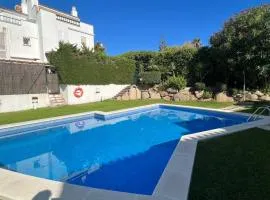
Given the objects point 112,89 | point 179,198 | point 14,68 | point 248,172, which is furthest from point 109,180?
point 112,89

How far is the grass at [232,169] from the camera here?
4.09 meters

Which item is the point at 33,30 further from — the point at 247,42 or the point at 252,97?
the point at 252,97

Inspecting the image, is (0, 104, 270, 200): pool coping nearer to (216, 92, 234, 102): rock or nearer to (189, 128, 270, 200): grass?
(189, 128, 270, 200): grass

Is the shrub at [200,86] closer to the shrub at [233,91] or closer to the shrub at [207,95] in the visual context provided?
the shrub at [207,95]

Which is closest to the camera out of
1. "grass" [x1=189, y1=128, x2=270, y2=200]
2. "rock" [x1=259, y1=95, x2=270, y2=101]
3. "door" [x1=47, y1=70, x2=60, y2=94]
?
"grass" [x1=189, y1=128, x2=270, y2=200]

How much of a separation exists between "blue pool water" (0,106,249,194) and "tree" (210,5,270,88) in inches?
239

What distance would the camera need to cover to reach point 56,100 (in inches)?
747

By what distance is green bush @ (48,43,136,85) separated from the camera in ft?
62.4

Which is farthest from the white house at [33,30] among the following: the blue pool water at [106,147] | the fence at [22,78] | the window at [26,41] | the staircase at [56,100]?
the blue pool water at [106,147]

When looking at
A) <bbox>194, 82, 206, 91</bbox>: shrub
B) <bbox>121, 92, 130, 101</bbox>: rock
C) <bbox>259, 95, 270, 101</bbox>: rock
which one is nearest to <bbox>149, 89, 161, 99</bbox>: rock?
<bbox>121, 92, 130, 101</bbox>: rock

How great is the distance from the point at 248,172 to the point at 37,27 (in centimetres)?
2180

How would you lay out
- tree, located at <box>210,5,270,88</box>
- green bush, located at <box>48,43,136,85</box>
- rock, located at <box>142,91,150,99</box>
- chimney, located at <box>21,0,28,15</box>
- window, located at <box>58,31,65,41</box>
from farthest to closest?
1. rock, located at <box>142,91,150,99</box>
2. window, located at <box>58,31,65,41</box>
3. chimney, located at <box>21,0,28,15</box>
4. green bush, located at <box>48,43,136,85</box>
5. tree, located at <box>210,5,270,88</box>

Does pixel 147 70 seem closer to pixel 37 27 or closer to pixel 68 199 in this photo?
pixel 37 27

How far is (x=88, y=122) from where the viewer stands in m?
13.7
